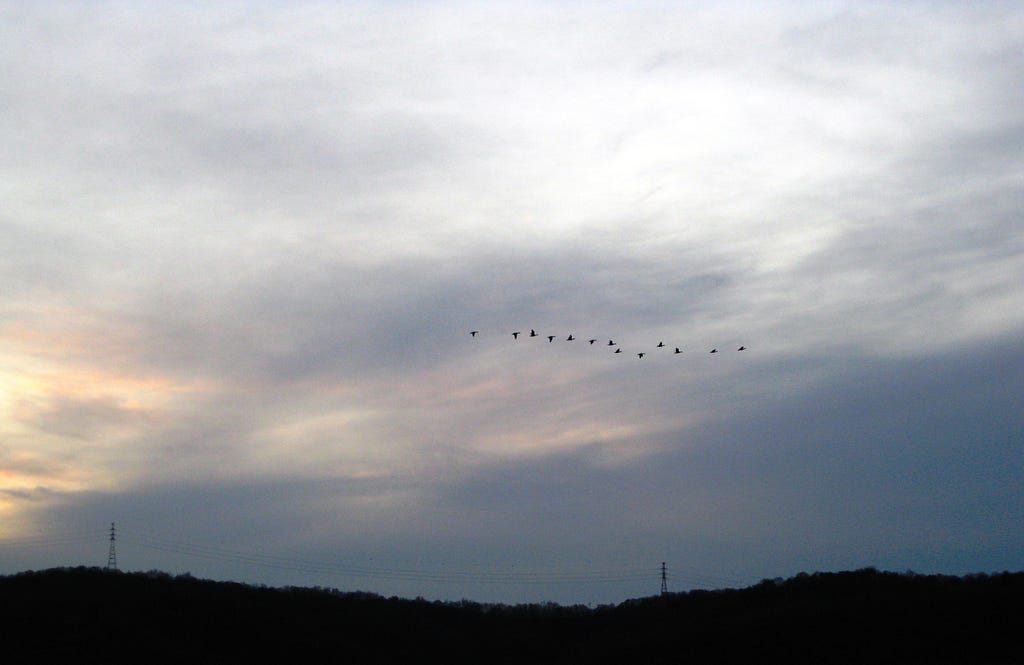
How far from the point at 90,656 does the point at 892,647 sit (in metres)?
36.8

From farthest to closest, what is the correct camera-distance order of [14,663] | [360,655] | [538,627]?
[538,627]
[360,655]
[14,663]

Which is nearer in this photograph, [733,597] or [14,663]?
[14,663]

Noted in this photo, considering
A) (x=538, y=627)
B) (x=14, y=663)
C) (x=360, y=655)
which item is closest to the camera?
(x=14, y=663)

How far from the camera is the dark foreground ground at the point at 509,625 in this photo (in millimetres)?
49250

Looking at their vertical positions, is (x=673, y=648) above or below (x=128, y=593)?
below

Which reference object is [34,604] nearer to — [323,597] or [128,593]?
[128,593]

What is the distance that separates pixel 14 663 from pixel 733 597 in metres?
38.0

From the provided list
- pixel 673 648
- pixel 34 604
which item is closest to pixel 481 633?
pixel 673 648

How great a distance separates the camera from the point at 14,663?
47344mm

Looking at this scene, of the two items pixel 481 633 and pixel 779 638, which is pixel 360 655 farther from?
pixel 779 638

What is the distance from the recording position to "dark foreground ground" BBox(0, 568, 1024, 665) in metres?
49.2

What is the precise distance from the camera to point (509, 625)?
6669 cm

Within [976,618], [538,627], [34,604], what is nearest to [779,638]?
[976,618]

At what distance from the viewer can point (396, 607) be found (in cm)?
6688
